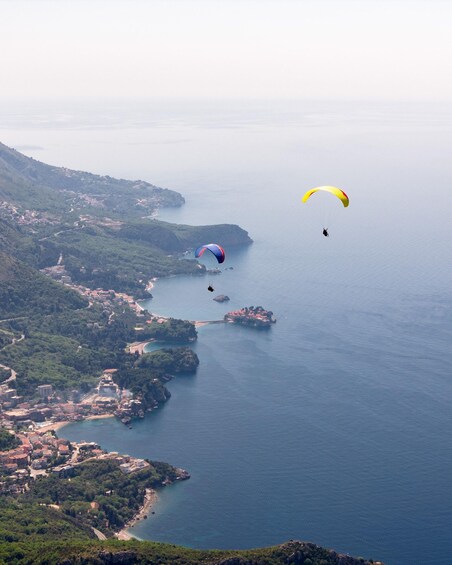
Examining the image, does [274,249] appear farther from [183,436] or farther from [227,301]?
[183,436]

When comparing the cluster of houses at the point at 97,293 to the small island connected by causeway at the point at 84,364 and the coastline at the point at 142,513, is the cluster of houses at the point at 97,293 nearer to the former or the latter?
the small island connected by causeway at the point at 84,364

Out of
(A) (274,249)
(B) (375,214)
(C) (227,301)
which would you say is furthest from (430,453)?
(B) (375,214)

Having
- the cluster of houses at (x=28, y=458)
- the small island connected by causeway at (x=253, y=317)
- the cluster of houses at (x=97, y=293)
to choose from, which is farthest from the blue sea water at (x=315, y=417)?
the cluster of houses at (x=28, y=458)

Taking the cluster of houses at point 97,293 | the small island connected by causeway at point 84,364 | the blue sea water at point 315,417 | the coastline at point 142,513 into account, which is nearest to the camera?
the small island connected by causeway at point 84,364

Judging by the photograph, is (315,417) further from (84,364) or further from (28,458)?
(84,364)

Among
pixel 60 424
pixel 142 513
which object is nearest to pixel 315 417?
pixel 142 513

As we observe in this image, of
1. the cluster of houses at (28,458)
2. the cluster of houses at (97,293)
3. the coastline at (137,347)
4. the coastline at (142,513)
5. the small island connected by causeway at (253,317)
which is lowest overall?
the coastline at (142,513)

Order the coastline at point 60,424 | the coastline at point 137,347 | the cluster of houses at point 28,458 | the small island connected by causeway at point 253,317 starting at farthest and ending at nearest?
the small island connected by causeway at point 253,317 → the coastline at point 137,347 → the coastline at point 60,424 → the cluster of houses at point 28,458

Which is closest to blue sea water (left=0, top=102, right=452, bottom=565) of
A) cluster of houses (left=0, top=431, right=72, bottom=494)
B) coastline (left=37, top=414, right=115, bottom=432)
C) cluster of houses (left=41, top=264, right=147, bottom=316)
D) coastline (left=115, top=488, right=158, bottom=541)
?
coastline (left=115, top=488, right=158, bottom=541)
